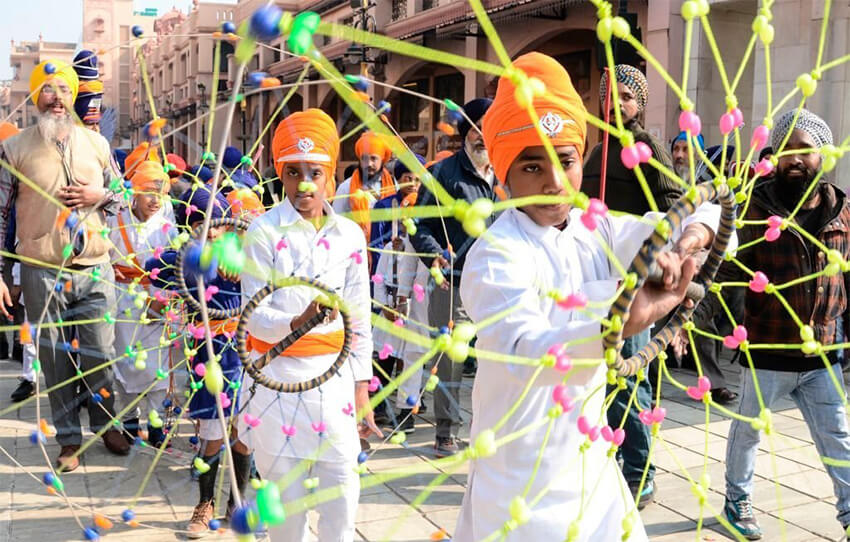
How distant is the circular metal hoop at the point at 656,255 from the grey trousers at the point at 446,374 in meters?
3.34

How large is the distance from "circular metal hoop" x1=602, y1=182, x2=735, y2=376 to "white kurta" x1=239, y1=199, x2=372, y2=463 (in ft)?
5.03

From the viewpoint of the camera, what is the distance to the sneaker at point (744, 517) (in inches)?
158

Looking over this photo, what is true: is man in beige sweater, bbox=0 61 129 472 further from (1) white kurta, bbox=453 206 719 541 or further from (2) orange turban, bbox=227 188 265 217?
(1) white kurta, bbox=453 206 719 541

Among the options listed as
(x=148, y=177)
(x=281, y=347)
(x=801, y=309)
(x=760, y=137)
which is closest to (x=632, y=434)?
(x=801, y=309)

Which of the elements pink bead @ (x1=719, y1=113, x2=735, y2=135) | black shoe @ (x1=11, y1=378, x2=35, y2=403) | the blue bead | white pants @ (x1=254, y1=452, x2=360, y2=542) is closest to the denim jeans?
white pants @ (x1=254, y1=452, x2=360, y2=542)

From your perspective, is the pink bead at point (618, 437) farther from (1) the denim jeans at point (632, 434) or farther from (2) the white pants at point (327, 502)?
(1) the denim jeans at point (632, 434)

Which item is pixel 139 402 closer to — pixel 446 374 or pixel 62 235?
pixel 62 235

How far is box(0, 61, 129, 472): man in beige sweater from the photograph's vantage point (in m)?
5.07

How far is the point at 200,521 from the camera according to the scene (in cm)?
423

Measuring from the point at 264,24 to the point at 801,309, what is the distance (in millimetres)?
3344

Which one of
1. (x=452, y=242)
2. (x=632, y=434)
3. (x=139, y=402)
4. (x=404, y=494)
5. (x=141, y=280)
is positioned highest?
(x=452, y=242)

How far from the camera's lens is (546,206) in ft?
7.14

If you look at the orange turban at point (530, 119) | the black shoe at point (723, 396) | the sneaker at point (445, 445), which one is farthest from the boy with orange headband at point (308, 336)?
the black shoe at point (723, 396)

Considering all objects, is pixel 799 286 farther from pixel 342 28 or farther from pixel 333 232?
pixel 342 28
